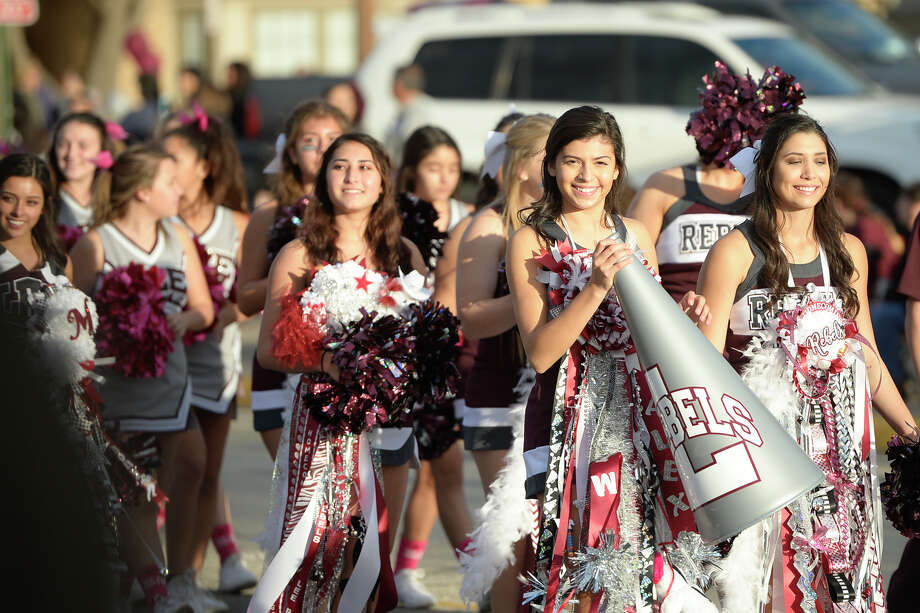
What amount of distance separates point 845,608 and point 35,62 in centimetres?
2896

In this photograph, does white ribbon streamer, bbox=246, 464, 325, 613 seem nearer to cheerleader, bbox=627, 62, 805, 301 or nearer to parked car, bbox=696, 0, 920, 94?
cheerleader, bbox=627, 62, 805, 301

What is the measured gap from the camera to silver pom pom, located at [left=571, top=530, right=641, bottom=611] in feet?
12.9

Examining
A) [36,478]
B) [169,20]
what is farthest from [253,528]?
[169,20]

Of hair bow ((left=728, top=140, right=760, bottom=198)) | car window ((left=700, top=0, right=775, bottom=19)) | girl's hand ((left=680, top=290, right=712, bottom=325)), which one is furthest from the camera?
car window ((left=700, top=0, right=775, bottom=19))

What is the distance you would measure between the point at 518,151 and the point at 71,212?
7.88 feet

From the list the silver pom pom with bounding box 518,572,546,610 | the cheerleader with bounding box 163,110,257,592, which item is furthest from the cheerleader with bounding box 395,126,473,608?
the silver pom pom with bounding box 518,572,546,610

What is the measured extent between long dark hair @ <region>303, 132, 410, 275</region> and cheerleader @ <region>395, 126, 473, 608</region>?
0.40m

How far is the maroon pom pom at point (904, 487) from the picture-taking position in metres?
4.24

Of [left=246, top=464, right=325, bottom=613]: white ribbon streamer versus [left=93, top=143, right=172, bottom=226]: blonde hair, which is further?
[left=93, top=143, right=172, bottom=226]: blonde hair

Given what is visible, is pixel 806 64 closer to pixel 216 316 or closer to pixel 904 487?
pixel 216 316

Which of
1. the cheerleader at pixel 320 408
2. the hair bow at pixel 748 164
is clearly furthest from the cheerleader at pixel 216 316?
the hair bow at pixel 748 164

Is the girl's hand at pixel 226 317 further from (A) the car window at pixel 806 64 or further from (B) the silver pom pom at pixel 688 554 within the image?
(A) the car window at pixel 806 64

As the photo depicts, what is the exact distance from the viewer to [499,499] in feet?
14.5

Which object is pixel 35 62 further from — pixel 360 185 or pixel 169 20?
pixel 360 185
